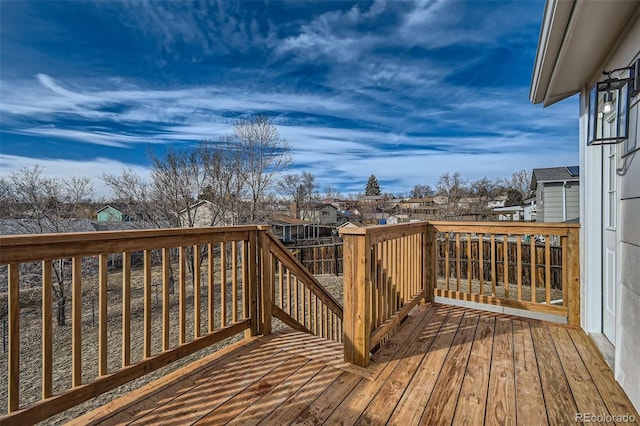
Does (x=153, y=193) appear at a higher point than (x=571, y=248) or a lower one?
higher

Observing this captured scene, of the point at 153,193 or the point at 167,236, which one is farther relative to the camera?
the point at 153,193

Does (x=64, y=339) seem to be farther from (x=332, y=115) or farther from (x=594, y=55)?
(x=332, y=115)

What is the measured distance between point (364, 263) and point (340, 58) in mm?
9013

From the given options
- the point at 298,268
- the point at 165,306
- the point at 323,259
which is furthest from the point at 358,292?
the point at 323,259

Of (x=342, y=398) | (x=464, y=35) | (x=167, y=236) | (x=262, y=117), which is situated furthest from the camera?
(x=262, y=117)

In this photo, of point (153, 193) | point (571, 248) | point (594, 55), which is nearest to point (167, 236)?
point (594, 55)

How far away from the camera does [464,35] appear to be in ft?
22.9

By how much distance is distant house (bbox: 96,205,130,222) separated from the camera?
11.5 metres

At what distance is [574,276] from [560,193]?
30.0 feet

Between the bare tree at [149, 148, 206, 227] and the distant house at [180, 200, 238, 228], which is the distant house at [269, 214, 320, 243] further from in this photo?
the bare tree at [149, 148, 206, 227]

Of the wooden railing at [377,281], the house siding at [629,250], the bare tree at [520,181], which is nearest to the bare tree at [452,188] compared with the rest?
the bare tree at [520,181]

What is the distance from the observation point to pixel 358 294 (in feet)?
7.01

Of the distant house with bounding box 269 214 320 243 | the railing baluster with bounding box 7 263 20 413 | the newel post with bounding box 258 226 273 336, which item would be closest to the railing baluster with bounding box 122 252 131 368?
the railing baluster with bounding box 7 263 20 413

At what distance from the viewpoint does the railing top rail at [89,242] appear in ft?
4.36
